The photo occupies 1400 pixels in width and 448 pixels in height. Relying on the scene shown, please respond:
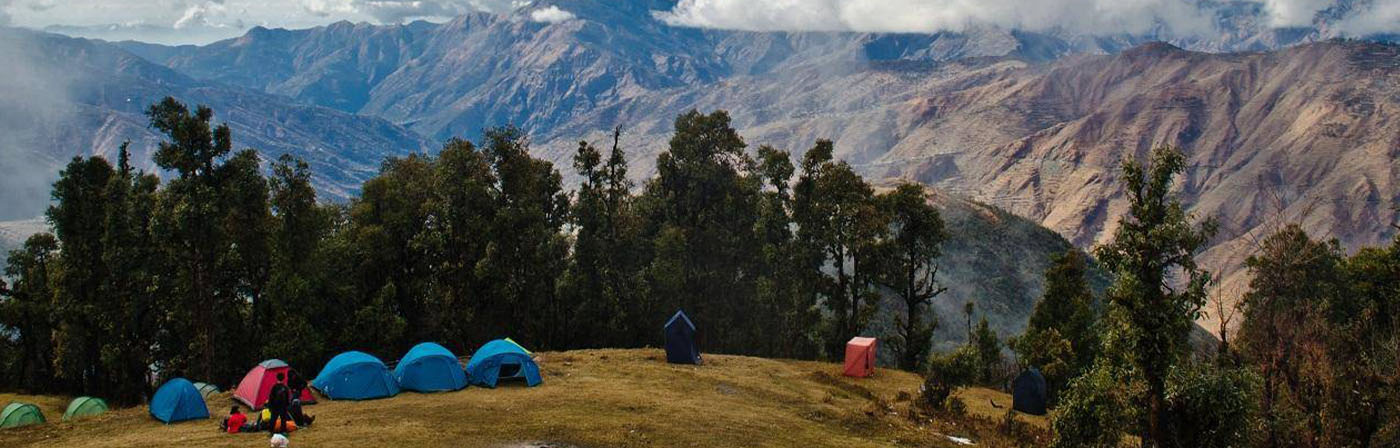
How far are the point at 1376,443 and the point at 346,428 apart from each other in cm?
3390

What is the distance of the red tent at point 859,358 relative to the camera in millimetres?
50719

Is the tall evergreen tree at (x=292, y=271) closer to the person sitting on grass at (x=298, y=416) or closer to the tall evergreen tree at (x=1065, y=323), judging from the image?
the person sitting on grass at (x=298, y=416)

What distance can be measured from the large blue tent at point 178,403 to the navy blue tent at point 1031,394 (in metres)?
38.0

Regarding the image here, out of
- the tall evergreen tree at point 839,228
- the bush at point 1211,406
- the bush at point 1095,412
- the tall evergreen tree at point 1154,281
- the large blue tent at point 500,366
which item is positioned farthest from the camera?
the tall evergreen tree at point 839,228

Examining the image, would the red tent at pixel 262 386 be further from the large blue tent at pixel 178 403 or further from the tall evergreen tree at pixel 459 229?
the tall evergreen tree at pixel 459 229

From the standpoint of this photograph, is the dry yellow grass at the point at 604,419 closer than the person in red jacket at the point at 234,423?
Yes

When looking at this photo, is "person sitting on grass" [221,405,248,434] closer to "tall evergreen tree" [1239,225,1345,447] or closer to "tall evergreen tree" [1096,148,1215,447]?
"tall evergreen tree" [1096,148,1215,447]

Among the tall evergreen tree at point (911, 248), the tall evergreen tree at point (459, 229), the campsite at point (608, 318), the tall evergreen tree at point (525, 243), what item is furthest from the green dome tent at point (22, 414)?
the tall evergreen tree at point (911, 248)

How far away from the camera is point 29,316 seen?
54.5 meters

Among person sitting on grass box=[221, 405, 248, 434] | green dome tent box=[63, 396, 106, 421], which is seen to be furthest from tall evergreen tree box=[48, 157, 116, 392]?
person sitting on grass box=[221, 405, 248, 434]

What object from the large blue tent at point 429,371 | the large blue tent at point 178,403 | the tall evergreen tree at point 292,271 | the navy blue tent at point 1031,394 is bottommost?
the navy blue tent at point 1031,394

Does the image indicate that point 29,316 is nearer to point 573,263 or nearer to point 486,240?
point 486,240

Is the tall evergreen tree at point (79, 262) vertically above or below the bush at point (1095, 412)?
above

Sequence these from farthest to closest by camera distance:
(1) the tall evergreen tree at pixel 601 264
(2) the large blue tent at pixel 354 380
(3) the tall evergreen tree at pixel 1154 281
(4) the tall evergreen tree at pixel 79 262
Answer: (1) the tall evergreen tree at pixel 601 264
(4) the tall evergreen tree at pixel 79 262
(2) the large blue tent at pixel 354 380
(3) the tall evergreen tree at pixel 1154 281
